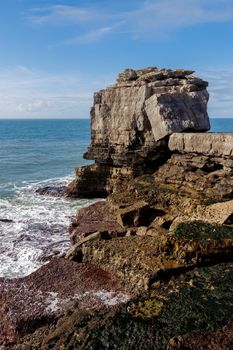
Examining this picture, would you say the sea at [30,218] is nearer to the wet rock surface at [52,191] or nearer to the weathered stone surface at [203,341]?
the wet rock surface at [52,191]

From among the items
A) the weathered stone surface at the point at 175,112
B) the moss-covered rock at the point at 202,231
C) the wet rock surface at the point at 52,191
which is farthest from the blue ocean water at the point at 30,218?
the weathered stone surface at the point at 175,112

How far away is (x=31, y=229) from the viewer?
21.2 meters

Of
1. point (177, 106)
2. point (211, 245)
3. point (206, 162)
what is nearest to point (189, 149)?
point (206, 162)

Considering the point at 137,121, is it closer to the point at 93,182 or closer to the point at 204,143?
the point at 93,182

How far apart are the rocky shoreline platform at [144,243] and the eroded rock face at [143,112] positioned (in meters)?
0.07

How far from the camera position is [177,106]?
83.8ft

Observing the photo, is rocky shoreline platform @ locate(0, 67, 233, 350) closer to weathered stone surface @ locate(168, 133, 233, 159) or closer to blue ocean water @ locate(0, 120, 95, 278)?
weathered stone surface @ locate(168, 133, 233, 159)

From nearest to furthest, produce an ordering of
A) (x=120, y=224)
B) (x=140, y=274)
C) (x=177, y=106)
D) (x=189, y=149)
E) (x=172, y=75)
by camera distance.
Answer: (x=140, y=274)
(x=120, y=224)
(x=189, y=149)
(x=177, y=106)
(x=172, y=75)

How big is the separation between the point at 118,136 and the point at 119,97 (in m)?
2.68

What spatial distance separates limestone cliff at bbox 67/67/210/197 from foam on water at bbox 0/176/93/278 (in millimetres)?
2620

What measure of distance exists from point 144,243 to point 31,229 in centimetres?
911

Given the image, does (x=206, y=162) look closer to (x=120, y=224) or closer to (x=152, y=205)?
(x=152, y=205)

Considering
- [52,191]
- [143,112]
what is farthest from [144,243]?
[52,191]

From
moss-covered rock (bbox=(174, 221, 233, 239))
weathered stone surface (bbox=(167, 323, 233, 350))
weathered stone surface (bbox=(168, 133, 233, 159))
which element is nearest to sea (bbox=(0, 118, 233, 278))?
moss-covered rock (bbox=(174, 221, 233, 239))
